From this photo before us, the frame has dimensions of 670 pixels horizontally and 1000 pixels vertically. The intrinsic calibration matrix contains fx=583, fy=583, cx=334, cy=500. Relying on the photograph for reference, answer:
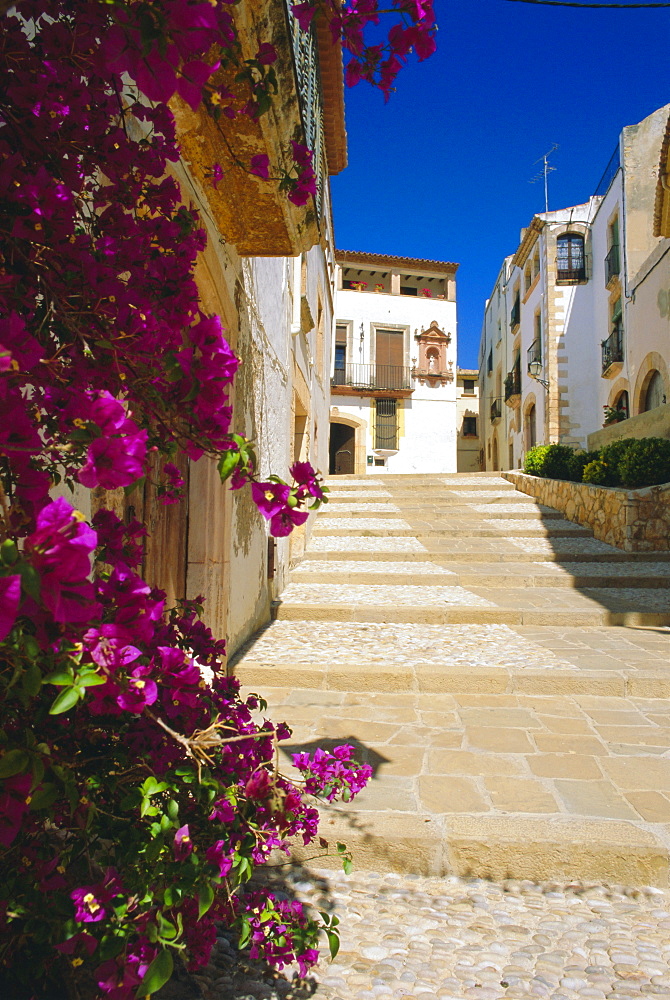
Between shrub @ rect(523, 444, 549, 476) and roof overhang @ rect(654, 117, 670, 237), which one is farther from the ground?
roof overhang @ rect(654, 117, 670, 237)

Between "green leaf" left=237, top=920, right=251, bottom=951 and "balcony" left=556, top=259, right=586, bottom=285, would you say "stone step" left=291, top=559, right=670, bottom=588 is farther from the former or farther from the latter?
"balcony" left=556, top=259, right=586, bottom=285

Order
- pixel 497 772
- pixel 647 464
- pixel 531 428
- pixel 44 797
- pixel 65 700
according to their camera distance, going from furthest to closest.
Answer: pixel 531 428, pixel 647 464, pixel 497 772, pixel 44 797, pixel 65 700

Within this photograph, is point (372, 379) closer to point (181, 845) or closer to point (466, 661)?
point (466, 661)

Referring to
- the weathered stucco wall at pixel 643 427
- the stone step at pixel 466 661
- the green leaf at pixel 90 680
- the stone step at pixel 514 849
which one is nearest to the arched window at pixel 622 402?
the weathered stucco wall at pixel 643 427

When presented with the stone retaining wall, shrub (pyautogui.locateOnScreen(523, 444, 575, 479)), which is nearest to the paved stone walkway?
the stone retaining wall

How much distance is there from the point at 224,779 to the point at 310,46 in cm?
397

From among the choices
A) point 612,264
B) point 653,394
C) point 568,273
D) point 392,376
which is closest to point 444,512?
point 653,394

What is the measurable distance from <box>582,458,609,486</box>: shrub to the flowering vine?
374 inches

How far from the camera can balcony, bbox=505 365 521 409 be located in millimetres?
25125

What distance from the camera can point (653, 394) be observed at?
1491 cm

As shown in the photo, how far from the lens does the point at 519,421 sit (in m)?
25.1

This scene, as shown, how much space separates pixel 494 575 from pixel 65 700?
651cm

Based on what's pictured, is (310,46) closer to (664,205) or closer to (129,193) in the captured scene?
(129,193)

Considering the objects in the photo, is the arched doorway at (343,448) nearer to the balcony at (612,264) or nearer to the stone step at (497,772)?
the balcony at (612,264)
